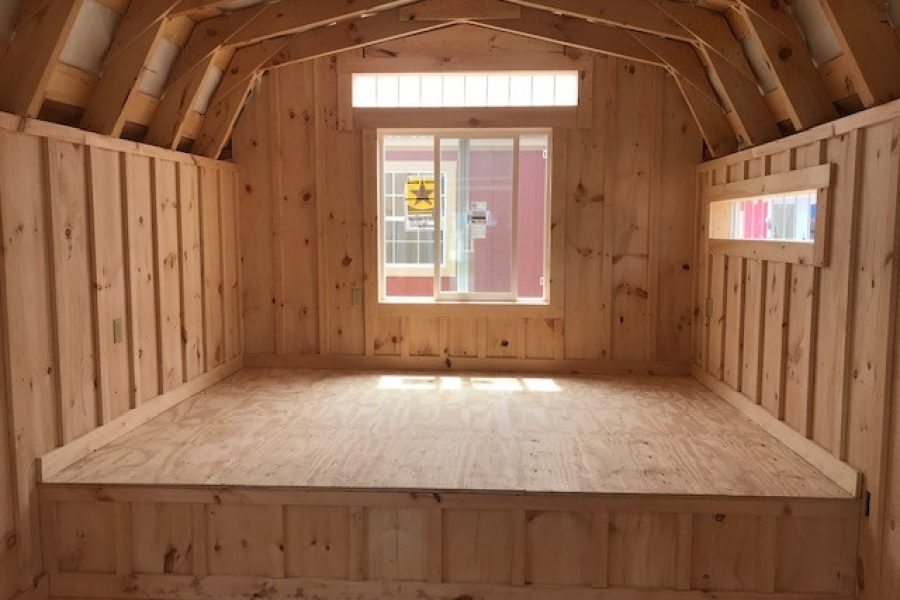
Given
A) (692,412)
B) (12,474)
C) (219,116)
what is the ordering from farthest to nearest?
(219,116)
(692,412)
(12,474)

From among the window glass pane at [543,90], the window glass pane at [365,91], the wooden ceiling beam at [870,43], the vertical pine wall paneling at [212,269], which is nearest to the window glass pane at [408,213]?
the window glass pane at [365,91]

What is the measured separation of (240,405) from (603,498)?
238 cm

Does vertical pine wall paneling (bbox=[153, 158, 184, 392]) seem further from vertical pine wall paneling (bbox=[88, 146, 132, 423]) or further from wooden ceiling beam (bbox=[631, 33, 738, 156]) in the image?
wooden ceiling beam (bbox=[631, 33, 738, 156])

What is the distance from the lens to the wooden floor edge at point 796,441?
8.47 feet

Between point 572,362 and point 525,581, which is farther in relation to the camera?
point 572,362

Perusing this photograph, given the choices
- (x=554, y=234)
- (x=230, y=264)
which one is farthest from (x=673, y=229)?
(x=230, y=264)

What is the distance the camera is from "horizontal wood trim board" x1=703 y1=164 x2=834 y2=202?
2.80 m

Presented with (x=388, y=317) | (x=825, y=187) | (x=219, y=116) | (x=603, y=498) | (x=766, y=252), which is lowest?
(x=603, y=498)

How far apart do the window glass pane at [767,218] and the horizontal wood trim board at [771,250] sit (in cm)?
5

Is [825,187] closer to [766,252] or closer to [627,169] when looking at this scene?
[766,252]

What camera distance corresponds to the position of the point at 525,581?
2621 millimetres

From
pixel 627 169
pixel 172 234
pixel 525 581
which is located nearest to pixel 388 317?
pixel 172 234

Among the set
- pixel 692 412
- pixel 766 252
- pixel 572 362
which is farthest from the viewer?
pixel 572 362

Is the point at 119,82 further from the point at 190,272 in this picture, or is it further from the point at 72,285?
the point at 190,272
